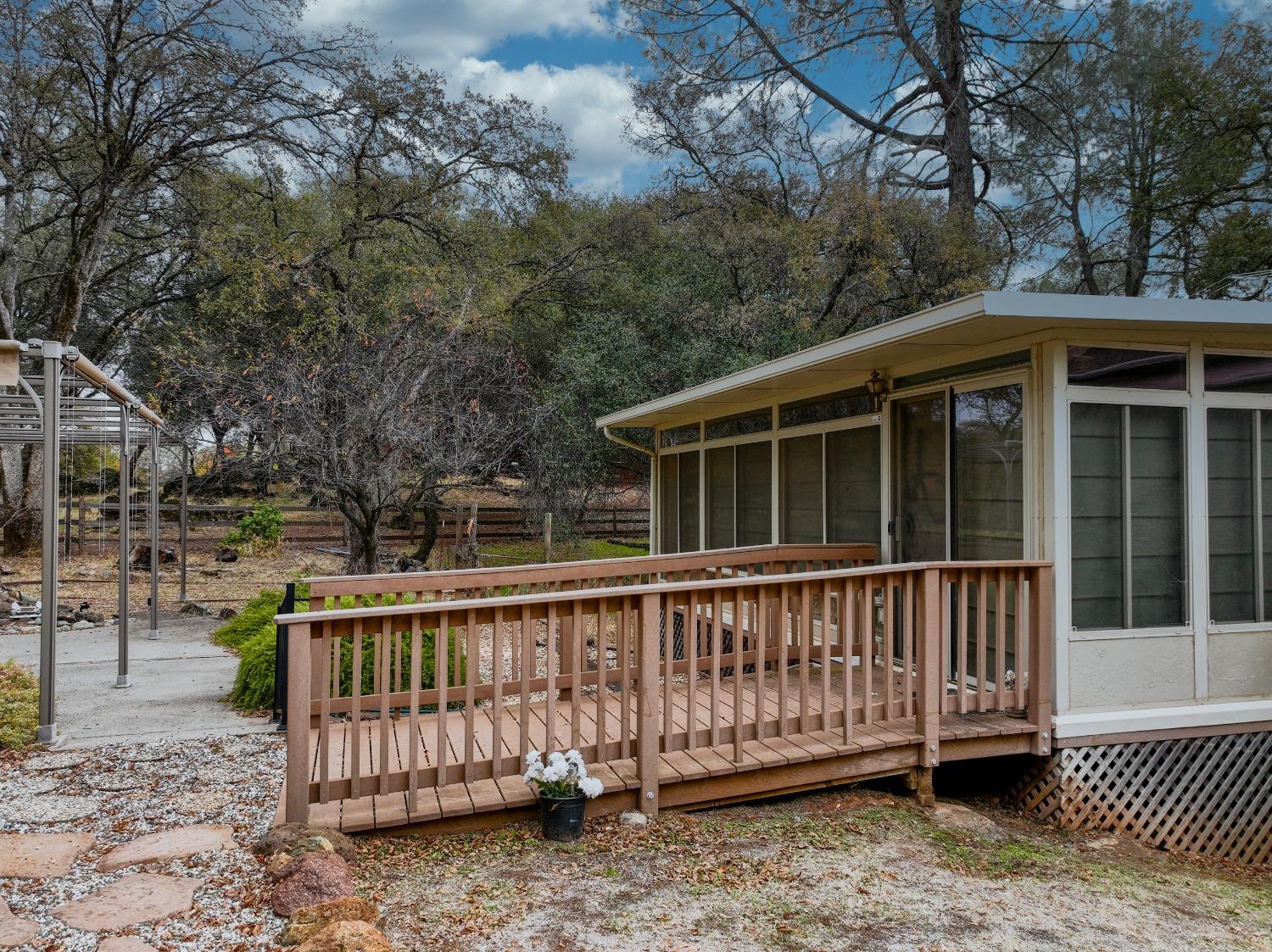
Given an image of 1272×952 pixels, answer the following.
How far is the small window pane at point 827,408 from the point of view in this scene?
5.89 meters

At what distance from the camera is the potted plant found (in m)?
3.37

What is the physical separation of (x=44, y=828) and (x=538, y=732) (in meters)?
2.04

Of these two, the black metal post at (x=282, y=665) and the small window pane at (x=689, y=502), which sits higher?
the small window pane at (x=689, y=502)

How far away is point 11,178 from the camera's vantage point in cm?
1076

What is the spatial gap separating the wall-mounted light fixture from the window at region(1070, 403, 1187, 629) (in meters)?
1.40

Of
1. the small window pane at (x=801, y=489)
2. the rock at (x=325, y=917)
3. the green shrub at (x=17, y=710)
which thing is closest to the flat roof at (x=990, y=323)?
the small window pane at (x=801, y=489)

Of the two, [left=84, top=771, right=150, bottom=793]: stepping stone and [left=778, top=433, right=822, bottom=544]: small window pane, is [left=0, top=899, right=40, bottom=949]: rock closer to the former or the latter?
[left=84, top=771, right=150, bottom=793]: stepping stone

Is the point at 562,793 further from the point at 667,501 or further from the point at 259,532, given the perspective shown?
the point at 259,532

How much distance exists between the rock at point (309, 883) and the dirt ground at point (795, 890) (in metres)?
0.20

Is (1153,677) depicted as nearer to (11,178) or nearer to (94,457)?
(11,178)

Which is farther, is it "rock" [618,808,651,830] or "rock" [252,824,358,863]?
"rock" [618,808,651,830]

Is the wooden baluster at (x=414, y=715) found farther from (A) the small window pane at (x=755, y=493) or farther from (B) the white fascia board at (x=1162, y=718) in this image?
(A) the small window pane at (x=755, y=493)

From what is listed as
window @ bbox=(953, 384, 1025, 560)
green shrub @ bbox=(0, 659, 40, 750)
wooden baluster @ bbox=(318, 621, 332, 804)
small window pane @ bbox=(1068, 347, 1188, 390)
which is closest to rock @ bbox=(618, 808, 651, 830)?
wooden baluster @ bbox=(318, 621, 332, 804)

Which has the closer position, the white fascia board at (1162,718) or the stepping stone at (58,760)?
the stepping stone at (58,760)
